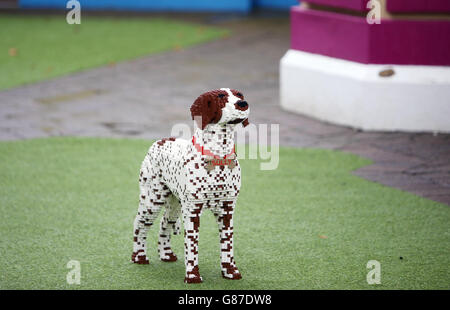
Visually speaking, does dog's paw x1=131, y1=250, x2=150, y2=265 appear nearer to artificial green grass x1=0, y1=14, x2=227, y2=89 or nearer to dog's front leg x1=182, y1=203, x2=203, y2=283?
dog's front leg x1=182, y1=203, x2=203, y2=283

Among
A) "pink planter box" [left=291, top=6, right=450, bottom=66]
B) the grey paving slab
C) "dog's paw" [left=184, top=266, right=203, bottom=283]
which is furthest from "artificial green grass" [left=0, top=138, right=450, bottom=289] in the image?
"pink planter box" [left=291, top=6, right=450, bottom=66]

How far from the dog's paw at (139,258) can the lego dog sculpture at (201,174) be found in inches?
8.5

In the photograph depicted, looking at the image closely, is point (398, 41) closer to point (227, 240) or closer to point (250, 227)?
point (250, 227)

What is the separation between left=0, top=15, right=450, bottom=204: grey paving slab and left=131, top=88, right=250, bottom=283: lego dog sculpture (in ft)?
7.69

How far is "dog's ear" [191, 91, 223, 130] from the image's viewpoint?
396 centimetres

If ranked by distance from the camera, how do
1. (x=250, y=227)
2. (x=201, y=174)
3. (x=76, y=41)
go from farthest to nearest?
(x=76, y=41) < (x=250, y=227) < (x=201, y=174)

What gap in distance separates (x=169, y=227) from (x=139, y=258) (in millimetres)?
260

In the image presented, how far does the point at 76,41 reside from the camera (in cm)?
1296

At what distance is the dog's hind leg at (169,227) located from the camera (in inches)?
177

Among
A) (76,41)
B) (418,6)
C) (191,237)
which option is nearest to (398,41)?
(418,6)

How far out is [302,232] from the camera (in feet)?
17.1

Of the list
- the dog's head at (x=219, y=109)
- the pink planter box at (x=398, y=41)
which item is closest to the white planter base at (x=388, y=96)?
the pink planter box at (x=398, y=41)
